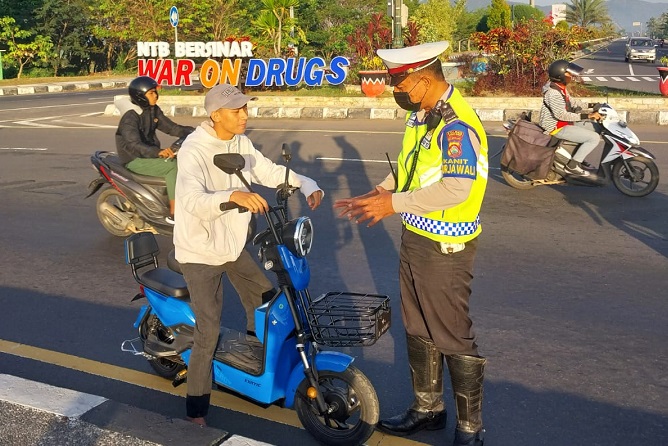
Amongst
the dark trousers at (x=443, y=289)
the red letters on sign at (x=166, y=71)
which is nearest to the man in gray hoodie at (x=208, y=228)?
the dark trousers at (x=443, y=289)

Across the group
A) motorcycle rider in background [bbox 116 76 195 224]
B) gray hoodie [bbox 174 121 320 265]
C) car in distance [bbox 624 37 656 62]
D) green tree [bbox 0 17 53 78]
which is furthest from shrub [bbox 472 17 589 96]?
car in distance [bbox 624 37 656 62]

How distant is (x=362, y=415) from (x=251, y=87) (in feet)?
63.8

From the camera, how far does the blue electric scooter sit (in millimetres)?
3434

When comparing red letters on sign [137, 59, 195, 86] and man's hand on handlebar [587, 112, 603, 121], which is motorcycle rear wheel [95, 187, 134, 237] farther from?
red letters on sign [137, 59, 195, 86]

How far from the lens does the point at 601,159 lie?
8.94m

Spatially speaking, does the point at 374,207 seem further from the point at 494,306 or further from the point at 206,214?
the point at 494,306

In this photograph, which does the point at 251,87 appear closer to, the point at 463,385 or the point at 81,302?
the point at 81,302

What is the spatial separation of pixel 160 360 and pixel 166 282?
0.55 metres

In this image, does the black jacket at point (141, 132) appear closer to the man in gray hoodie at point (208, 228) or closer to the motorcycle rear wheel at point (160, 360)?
the motorcycle rear wheel at point (160, 360)

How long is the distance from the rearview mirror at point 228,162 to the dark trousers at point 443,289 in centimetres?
82

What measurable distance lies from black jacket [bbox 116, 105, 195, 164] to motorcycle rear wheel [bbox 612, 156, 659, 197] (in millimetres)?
4670

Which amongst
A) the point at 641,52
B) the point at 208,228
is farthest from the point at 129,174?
the point at 641,52

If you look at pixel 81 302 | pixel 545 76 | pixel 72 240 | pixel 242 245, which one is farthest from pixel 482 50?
pixel 242 245

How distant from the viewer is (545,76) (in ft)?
61.2
